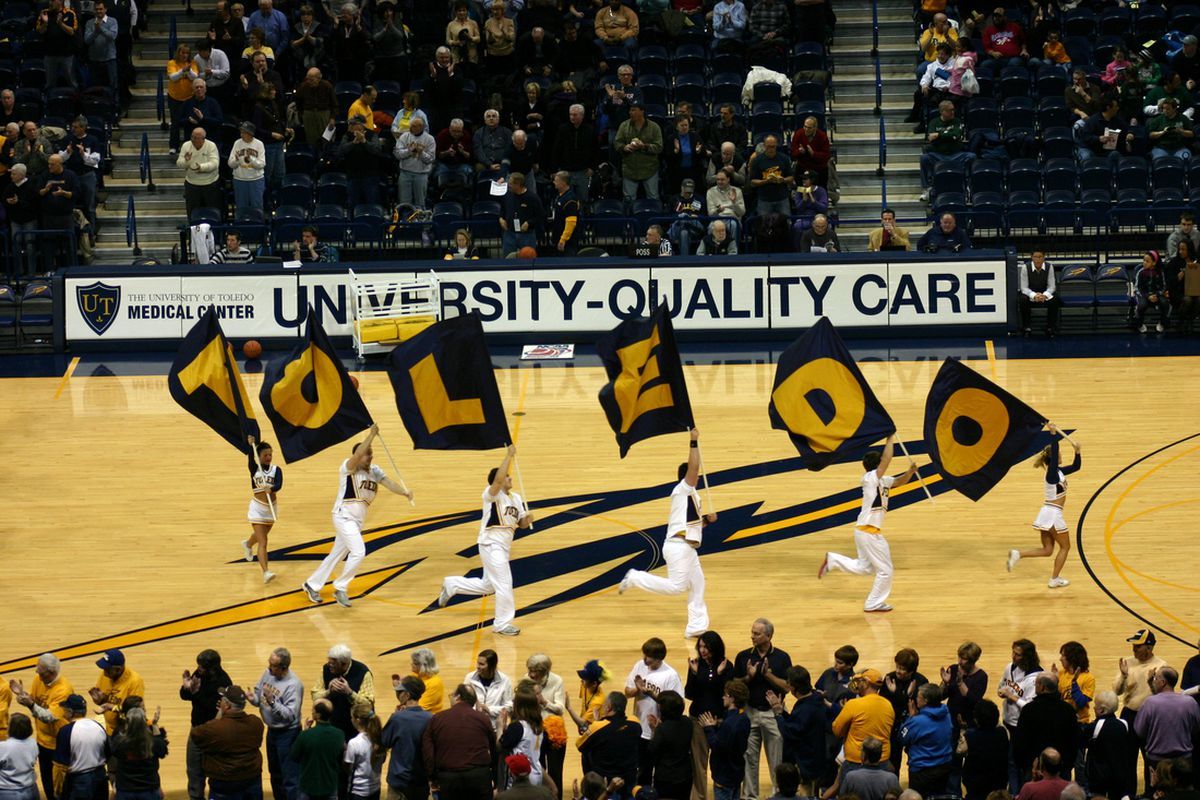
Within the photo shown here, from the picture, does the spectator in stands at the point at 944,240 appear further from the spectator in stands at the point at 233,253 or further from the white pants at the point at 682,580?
the white pants at the point at 682,580

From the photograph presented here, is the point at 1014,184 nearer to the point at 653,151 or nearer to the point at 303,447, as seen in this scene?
the point at 653,151

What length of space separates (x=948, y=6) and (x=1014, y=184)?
4903mm

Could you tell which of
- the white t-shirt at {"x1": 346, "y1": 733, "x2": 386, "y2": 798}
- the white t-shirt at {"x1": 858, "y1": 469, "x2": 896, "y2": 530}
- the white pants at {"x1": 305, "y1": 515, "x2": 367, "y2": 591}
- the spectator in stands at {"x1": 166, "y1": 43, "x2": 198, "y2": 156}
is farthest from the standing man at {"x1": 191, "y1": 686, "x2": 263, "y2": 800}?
the spectator in stands at {"x1": 166, "y1": 43, "x2": 198, "y2": 156}

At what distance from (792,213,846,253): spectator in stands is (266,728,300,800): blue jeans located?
16.5m

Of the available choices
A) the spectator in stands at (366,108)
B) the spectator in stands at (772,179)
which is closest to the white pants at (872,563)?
the spectator in stands at (772,179)

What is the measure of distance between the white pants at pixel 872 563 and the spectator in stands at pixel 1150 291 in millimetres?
12296

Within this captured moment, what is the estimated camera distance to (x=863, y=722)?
539 inches

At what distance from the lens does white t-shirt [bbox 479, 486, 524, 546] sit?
1784 centimetres

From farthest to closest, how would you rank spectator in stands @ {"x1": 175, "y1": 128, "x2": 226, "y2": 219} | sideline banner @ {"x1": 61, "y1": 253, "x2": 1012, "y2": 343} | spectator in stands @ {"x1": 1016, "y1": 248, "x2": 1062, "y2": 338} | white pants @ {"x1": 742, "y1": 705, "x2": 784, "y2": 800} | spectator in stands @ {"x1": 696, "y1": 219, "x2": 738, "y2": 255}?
spectator in stands @ {"x1": 175, "y1": 128, "x2": 226, "y2": 219}
spectator in stands @ {"x1": 696, "y1": 219, "x2": 738, "y2": 255}
sideline banner @ {"x1": 61, "y1": 253, "x2": 1012, "y2": 343}
spectator in stands @ {"x1": 1016, "y1": 248, "x2": 1062, "y2": 338}
white pants @ {"x1": 742, "y1": 705, "x2": 784, "y2": 800}

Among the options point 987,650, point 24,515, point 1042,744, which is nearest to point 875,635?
point 987,650

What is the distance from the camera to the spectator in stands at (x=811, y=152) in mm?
30844

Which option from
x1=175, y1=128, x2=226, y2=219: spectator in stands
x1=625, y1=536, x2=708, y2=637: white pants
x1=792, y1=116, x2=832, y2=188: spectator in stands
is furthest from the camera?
x1=175, y1=128, x2=226, y2=219: spectator in stands

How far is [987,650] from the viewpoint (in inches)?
680

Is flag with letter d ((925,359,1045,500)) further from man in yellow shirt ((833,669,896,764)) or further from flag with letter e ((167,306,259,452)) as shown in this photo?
flag with letter e ((167,306,259,452))
